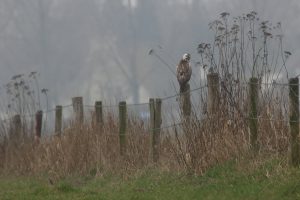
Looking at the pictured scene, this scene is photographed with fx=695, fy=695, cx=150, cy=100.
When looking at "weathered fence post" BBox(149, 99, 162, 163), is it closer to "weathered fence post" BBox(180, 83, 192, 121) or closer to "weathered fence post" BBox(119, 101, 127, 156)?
"weathered fence post" BBox(119, 101, 127, 156)

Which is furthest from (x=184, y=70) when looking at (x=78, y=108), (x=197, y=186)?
(x=78, y=108)

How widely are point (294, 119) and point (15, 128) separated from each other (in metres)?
12.8

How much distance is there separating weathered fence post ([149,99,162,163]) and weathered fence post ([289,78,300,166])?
469 centimetres

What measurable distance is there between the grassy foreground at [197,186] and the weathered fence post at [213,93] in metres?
1.20

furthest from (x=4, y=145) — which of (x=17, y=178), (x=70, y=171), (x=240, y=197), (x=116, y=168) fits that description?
(x=240, y=197)

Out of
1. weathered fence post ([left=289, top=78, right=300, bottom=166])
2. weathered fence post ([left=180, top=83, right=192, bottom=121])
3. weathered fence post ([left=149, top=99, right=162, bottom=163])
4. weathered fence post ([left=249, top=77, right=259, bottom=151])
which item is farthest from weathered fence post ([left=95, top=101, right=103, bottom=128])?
weathered fence post ([left=289, top=78, right=300, bottom=166])

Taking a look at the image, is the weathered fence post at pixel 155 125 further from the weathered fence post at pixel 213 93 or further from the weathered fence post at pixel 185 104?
the weathered fence post at pixel 213 93

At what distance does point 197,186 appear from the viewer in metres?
11.0

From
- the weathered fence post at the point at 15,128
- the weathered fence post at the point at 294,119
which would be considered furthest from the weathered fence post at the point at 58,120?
the weathered fence post at the point at 294,119

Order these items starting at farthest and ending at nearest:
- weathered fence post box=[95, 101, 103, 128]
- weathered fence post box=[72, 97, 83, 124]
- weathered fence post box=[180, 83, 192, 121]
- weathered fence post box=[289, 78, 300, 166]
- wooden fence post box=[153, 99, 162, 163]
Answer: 1. weathered fence post box=[72, 97, 83, 124]
2. weathered fence post box=[95, 101, 103, 128]
3. wooden fence post box=[153, 99, 162, 163]
4. weathered fence post box=[180, 83, 192, 121]
5. weathered fence post box=[289, 78, 300, 166]

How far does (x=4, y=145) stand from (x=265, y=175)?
12959mm

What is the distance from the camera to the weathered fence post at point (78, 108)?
58.7ft

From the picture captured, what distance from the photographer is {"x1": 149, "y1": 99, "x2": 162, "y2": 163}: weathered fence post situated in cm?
1481

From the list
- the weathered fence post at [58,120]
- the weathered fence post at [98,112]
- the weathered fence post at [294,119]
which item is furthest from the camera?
the weathered fence post at [58,120]
